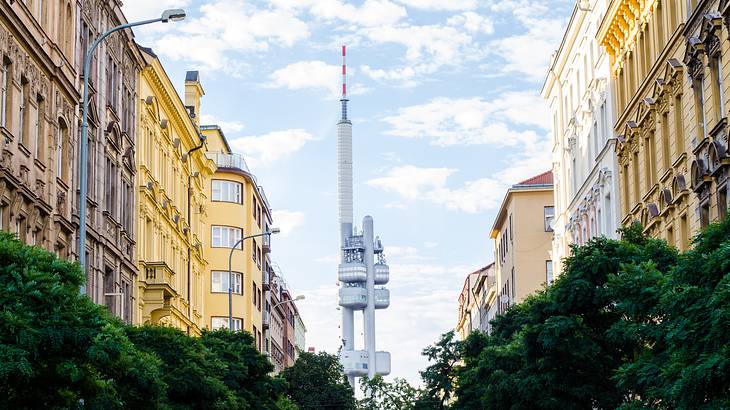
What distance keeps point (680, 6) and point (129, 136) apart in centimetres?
2290

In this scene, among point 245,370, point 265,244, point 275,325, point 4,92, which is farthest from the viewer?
point 275,325

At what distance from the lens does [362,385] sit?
11256 cm

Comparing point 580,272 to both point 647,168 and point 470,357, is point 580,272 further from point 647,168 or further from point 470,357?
point 470,357

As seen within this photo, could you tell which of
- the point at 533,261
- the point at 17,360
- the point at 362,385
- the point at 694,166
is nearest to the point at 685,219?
the point at 694,166

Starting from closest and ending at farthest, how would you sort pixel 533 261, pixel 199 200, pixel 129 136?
1. pixel 129 136
2. pixel 199 200
3. pixel 533 261

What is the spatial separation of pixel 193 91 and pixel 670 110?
4363 cm

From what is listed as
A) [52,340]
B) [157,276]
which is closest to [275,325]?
[157,276]

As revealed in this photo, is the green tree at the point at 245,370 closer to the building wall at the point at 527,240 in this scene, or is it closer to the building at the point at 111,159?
the building at the point at 111,159

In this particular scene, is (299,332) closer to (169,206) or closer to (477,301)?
(477,301)

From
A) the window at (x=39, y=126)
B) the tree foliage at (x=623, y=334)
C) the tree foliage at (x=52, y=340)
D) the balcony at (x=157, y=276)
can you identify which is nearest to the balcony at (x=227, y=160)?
the balcony at (x=157, y=276)

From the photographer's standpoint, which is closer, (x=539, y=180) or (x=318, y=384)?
(x=318, y=384)

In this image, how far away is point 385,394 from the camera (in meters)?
110

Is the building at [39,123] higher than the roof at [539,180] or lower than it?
lower

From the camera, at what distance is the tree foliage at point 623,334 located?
71.1ft
